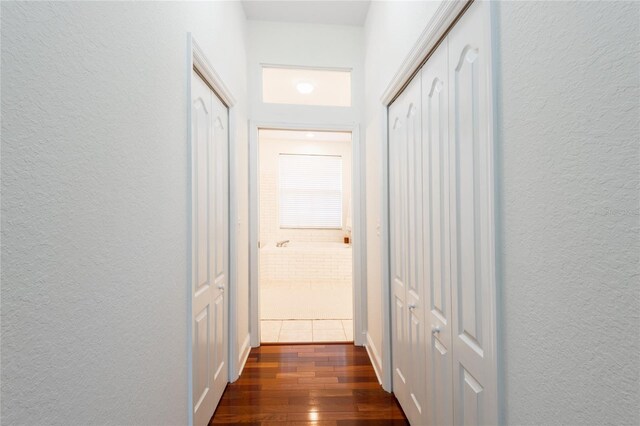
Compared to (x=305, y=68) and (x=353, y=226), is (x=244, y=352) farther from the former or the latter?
(x=305, y=68)

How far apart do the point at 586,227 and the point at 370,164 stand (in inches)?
76.0

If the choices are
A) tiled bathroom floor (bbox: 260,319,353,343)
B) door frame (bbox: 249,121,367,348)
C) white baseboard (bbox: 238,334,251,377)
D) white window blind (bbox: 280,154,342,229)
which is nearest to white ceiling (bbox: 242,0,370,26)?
door frame (bbox: 249,121,367,348)

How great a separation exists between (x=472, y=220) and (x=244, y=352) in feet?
7.01

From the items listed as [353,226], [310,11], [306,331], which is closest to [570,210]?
[353,226]

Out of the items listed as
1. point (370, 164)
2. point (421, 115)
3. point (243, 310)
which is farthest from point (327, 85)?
point (243, 310)

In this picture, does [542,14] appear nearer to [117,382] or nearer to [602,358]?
[602,358]

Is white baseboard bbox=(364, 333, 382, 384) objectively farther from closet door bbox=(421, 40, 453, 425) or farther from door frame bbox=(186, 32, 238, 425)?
door frame bbox=(186, 32, 238, 425)

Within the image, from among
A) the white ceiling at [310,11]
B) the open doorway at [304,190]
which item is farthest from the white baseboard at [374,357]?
the open doorway at [304,190]

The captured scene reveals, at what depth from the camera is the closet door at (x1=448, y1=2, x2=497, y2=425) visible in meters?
0.88

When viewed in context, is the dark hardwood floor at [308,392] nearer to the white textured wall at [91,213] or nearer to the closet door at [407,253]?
the closet door at [407,253]

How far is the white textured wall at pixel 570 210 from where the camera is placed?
0.51m

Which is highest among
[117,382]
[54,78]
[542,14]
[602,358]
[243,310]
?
[542,14]

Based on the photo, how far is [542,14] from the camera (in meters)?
0.68

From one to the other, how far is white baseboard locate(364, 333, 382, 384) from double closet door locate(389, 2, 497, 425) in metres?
0.34
